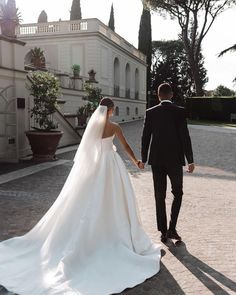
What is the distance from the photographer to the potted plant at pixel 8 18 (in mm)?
13031

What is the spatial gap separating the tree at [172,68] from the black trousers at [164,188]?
5352 cm

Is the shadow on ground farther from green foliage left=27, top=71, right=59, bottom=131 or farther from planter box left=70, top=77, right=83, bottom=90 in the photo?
planter box left=70, top=77, right=83, bottom=90

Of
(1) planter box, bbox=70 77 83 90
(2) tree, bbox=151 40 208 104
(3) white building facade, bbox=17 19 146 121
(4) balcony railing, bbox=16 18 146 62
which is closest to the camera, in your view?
(1) planter box, bbox=70 77 83 90

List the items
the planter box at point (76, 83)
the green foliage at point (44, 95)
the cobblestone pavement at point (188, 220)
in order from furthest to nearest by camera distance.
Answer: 1. the planter box at point (76, 83)
2. the green foliage at point (44, 95)
3. the cobblestone pavement at point (188, 220)

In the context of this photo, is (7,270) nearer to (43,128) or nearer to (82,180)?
(82,180)

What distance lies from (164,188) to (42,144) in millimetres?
7990

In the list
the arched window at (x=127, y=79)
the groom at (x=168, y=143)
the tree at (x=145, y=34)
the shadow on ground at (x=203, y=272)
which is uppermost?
the tree at (x=145, y=34)

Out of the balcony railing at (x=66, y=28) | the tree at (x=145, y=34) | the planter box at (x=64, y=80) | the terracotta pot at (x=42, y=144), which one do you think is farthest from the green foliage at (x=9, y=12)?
the tree at (x=145, y=34)

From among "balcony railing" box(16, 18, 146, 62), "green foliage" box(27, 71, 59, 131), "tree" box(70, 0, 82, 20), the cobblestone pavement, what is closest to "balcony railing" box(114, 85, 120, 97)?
"balcony railing" box(16, 18, 146, 62)

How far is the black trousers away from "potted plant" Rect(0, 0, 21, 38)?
30.4ft

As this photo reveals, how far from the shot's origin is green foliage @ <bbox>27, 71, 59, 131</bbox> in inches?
540

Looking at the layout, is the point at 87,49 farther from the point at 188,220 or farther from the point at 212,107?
the point at 188,220

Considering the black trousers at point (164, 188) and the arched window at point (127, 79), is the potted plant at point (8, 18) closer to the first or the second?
the black trousers at point (164, 188)

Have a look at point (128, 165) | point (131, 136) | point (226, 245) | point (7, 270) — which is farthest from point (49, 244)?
point (131, 136)
